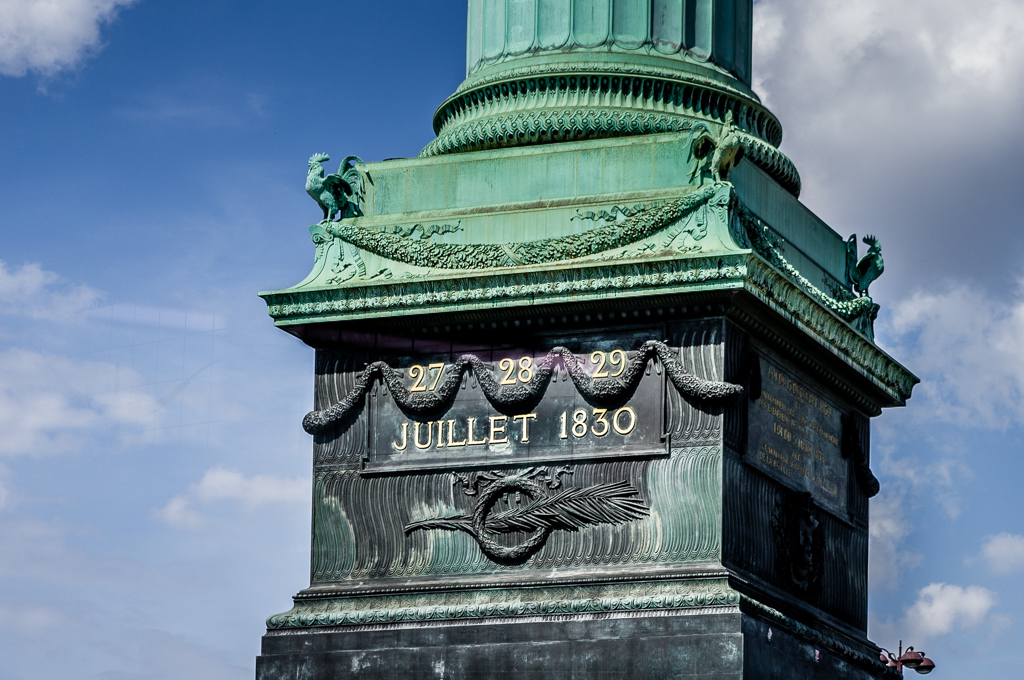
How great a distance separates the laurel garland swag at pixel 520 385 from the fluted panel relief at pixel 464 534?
2.91 feet

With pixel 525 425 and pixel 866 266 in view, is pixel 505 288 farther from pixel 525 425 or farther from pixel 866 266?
pixel 866 266

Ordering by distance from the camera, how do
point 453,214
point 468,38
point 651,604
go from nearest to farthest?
point 651,604 < point 453,214 < point 468,38

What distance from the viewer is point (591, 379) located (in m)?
35.4

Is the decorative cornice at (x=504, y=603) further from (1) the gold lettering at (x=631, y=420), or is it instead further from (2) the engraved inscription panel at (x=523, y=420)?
(1) the gold lettering at (x=631, y=420)

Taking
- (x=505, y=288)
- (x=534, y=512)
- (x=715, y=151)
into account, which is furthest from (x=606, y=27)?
(x=534, y=512)

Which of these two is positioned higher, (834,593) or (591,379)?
(591,379)

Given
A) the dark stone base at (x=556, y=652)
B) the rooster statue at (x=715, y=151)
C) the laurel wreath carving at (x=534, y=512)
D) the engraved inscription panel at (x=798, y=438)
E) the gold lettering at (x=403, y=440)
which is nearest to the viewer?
the dark stone base at (x=556, y=652)

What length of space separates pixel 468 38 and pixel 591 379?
7.50 metres

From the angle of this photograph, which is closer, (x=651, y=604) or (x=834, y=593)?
(x=651, y=604)

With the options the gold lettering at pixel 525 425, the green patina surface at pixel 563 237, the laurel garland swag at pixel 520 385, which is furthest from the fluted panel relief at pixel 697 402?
the gold lettering at pixel 525 425

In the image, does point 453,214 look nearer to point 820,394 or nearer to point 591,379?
point 591,379

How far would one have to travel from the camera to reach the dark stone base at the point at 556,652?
3353 cm

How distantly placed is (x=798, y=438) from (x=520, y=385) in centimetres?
471

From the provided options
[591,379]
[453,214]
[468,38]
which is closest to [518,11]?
[468,38]
